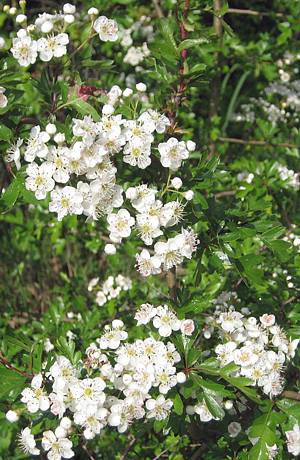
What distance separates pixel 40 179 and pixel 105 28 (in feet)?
2.03

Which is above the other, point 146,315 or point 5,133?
point 5,133

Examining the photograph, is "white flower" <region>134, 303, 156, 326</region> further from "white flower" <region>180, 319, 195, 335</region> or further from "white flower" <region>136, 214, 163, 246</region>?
"white flower" <region>136, 214, 163, 246</region>

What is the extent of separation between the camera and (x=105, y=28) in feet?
6.73

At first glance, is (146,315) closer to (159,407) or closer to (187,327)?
(187,327)

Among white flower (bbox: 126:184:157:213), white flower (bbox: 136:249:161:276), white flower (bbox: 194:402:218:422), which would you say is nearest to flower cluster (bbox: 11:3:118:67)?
white flower (bbox: 126:184:157:213)

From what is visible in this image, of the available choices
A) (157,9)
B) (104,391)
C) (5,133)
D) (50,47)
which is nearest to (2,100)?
(5,133)

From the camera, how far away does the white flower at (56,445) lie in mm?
1726

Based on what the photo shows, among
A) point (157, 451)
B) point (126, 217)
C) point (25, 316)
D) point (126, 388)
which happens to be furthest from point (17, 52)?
point (25, 316)

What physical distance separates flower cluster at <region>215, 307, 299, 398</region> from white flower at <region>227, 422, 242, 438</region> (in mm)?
208

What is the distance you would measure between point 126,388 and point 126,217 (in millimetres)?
483

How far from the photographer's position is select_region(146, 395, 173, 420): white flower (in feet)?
5.80

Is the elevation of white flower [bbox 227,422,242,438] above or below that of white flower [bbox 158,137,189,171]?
below

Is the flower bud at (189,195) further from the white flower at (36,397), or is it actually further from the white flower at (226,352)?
the white flower at (36,397)

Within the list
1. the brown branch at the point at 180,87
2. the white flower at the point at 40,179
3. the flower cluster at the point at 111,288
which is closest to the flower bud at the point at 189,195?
the brown branch at the point at 180,87
